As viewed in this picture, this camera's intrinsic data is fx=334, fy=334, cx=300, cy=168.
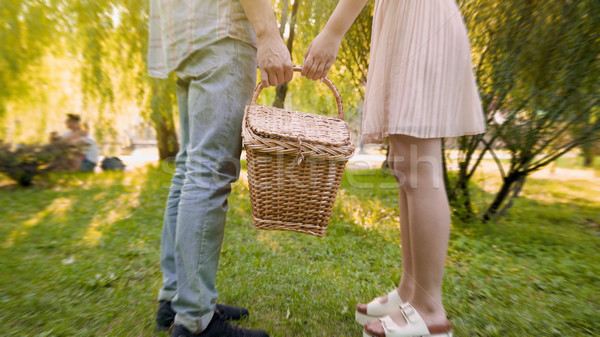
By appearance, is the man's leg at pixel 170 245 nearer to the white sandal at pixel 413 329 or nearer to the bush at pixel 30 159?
the white sandal at pixel 413 329

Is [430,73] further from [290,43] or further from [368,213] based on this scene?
[290,43]

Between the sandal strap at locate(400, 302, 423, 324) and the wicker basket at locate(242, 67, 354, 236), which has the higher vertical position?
the wicker basket at locate(242, 67, 354, 236)

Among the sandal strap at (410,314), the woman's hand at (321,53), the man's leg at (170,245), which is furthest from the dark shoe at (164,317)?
the woman's hand at (321,53)

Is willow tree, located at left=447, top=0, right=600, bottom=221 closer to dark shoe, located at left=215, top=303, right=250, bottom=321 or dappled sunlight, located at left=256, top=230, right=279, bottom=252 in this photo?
dappled sunlight, located at left=256, top=230, right=279, bottom=252

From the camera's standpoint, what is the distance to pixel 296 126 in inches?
47.4

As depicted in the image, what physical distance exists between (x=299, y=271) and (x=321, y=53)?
1.23m

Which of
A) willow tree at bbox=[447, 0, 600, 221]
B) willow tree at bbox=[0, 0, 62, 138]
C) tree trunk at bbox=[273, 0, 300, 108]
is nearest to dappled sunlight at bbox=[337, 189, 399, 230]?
willow tree at bbox=[447, 0, 600, 221]

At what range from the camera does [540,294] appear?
1759 millimetres

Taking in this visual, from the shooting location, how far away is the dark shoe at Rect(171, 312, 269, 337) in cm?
110

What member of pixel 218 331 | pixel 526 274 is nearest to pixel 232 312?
pixel 218 331

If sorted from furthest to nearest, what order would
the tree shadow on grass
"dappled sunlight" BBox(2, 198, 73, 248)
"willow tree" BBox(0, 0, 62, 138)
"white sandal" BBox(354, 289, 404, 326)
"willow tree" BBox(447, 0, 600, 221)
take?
"willow tree" BBox(0, 0, 62, 138) < "dappled sunlight" BBox(2, 198, 73, 248) < "willow tree" BBox(447, 0, 600, 221) < the tree shadow on grass < "white sandal" BBox(354, 289, 404, 326)

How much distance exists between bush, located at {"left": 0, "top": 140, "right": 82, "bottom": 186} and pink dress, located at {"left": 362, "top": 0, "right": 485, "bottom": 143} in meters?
5.37

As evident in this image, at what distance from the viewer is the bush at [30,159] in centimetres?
452

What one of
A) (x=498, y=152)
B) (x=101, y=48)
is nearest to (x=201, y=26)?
(x=498, y=152)
